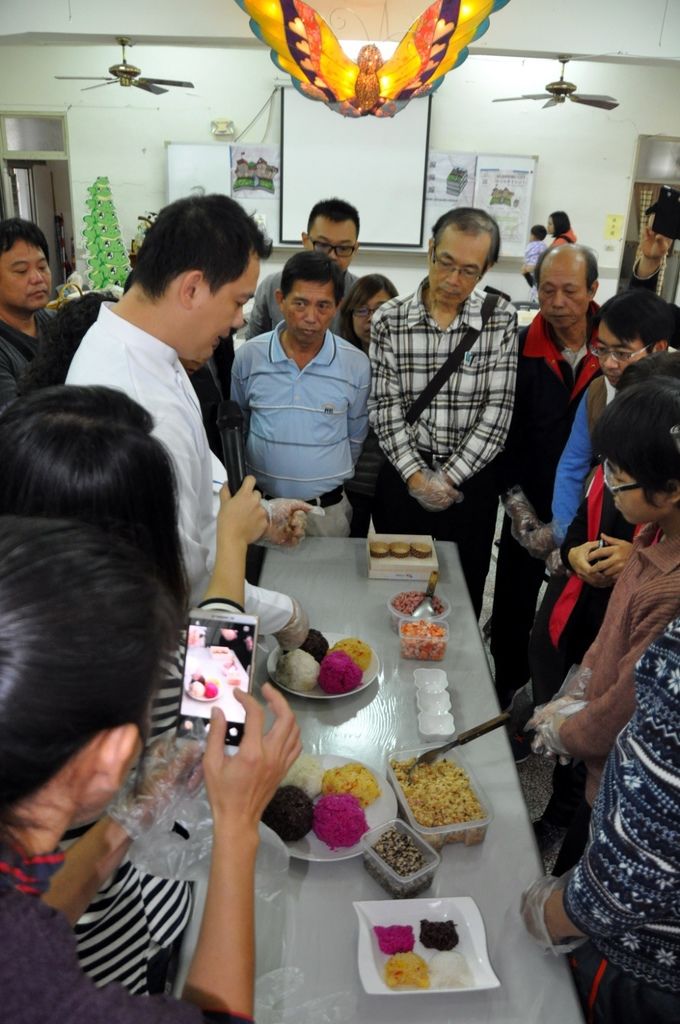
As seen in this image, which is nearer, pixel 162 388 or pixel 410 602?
pixel 162 388

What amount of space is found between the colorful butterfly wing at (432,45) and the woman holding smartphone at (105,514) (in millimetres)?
2785

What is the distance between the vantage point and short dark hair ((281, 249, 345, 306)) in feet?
7.26

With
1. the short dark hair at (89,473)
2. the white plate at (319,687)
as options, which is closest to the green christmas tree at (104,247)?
the white plate at (319,687)

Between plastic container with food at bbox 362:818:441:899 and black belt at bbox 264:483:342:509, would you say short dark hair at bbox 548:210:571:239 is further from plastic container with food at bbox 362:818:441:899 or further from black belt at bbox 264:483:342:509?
plastic container with food at bbox 362:818:441:899

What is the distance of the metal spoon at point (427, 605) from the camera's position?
5.72 feet

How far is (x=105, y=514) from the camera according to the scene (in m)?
0.85

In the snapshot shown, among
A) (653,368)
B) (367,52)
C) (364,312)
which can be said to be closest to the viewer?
(653,368)

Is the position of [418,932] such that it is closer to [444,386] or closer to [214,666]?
[214,666]

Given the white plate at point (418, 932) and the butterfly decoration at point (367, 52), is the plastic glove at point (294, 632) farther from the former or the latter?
the butterfly decoration at point (367, 52)

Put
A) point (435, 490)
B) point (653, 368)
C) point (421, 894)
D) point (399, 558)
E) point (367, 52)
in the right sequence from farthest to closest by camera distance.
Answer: point (367, 52) → point (435, 490) → point (399, 558) → point (653, 368) → point (421, 894)

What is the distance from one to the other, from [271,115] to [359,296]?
4756 millimetres

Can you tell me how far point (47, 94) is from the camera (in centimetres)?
667

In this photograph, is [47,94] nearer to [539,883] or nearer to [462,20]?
[462,20]

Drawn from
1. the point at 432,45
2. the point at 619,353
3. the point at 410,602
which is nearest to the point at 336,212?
the point at 432,45
